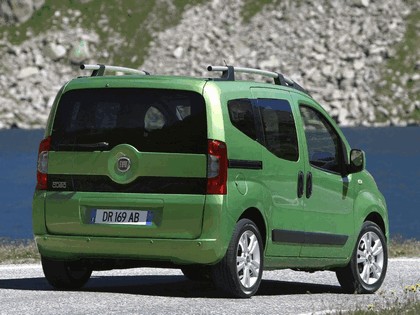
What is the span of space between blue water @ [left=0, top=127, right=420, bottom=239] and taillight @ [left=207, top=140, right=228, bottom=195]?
33.2m

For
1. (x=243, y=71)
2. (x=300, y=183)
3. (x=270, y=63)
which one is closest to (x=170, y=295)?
(x=300, y=183)

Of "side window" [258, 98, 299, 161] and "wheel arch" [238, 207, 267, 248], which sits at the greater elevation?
"side window" [258, 98, 299, 161]

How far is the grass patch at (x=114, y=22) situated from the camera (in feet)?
600

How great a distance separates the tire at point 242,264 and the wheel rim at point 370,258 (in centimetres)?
187

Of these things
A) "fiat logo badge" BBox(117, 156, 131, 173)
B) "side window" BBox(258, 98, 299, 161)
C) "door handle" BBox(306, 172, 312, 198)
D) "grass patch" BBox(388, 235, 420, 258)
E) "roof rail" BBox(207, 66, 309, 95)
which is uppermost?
"roof rail" BBox(207, 66, 309, 95)

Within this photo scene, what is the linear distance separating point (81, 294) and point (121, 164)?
4.39 ft

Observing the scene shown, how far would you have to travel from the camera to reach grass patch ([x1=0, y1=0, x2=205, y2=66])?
183 meters

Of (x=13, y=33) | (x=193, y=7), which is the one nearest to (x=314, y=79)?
(x=193, y=7)

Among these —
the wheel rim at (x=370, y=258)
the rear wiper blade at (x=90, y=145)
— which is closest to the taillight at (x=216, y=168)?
the rear wiper blade at (x=90, y=145)

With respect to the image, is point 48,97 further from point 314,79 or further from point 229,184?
point 229,184

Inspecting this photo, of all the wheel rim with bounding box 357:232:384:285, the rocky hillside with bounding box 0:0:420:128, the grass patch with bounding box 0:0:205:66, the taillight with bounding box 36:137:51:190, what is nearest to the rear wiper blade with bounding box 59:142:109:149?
the taillight with bounding box 36:137:51:190

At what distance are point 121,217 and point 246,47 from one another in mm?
163174

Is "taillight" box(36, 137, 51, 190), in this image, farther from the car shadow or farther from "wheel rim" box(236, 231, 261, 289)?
"wheel rim" box(236, 231, 261, 289)

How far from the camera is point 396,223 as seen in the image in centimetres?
5528
